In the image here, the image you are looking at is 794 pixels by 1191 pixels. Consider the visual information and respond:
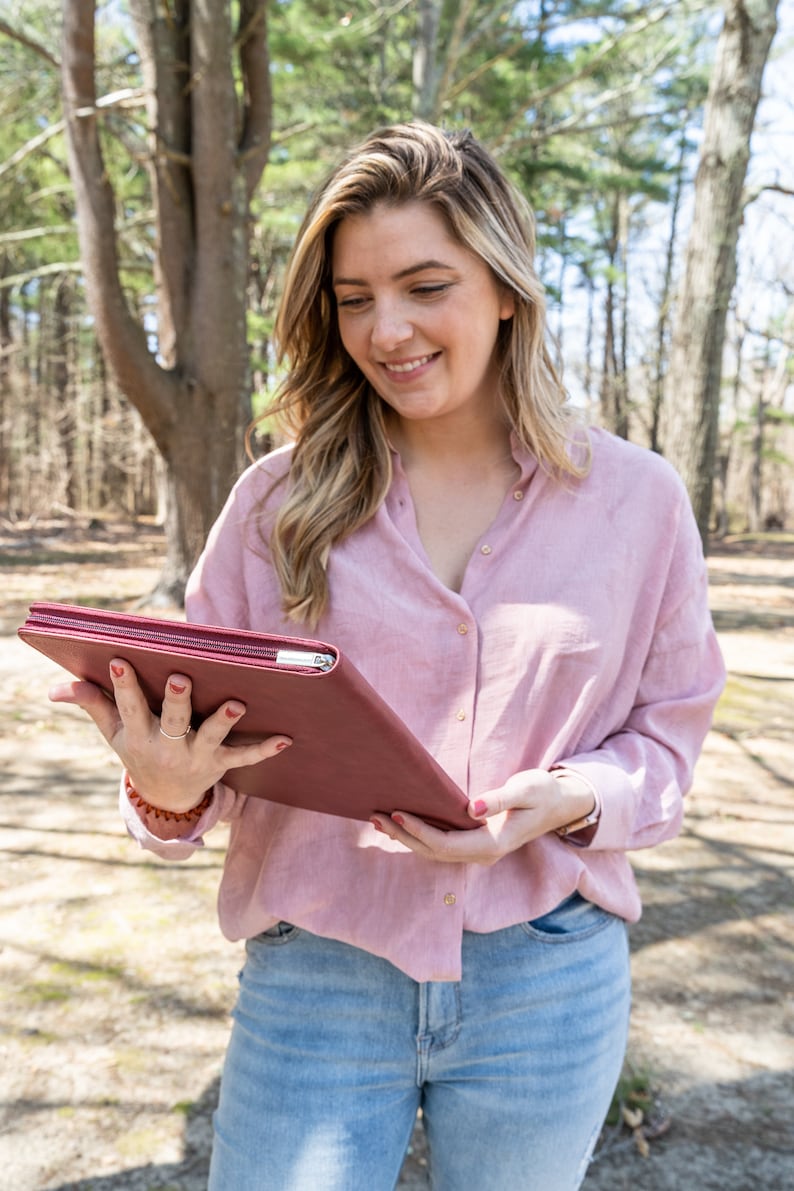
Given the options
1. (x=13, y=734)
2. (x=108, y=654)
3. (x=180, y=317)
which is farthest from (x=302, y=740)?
(x=180, y=317)

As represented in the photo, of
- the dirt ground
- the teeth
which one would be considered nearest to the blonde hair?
the teeth

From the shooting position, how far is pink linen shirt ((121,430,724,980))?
55.2 inches

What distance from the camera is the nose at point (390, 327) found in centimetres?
148

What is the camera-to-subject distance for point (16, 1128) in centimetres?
223

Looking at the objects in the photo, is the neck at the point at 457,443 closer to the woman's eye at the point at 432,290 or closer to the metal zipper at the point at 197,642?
the woman's eye at the point at 432,290

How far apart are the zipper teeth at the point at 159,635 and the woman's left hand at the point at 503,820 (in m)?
0.38

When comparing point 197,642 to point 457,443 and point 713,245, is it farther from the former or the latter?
point 713,245

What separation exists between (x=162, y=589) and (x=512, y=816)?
278 inches

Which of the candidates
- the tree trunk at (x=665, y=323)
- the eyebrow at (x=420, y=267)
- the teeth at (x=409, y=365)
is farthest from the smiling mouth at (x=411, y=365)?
the tree trunk at (x=665, y=323)

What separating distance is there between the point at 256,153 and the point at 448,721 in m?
7.29

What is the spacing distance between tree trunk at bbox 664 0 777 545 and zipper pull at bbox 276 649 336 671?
5472 millimetres

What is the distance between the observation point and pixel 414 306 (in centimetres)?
150

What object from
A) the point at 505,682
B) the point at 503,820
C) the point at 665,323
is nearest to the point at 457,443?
→ the point at 505,682

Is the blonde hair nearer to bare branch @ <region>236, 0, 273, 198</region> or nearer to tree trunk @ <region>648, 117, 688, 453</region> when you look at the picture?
bare branch @ <region>236, 0, 273, 198</region>
